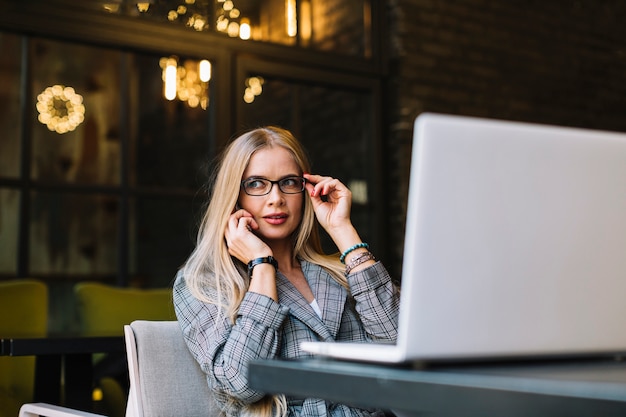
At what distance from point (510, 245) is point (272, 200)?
989 mm

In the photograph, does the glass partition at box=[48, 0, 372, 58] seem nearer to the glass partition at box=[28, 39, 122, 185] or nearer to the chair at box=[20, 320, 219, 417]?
the glass partition at box=[28, 39, 122, 185]

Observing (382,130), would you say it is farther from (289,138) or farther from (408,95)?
(289,138)

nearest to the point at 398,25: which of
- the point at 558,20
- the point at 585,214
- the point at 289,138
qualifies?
the point at 558,20

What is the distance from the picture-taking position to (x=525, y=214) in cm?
106

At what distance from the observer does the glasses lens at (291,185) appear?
79.6 inches

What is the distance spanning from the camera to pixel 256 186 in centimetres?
199

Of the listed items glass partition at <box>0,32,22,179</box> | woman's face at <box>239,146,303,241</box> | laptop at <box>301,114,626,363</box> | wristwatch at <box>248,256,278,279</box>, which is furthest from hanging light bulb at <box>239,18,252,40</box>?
laptop at <box>301,114,626,363</box>

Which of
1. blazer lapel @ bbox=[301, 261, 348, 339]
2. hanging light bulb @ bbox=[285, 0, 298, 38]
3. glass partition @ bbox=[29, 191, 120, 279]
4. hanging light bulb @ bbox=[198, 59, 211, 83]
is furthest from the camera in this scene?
glass partition @ bbox=[29, 191, 120, 279]

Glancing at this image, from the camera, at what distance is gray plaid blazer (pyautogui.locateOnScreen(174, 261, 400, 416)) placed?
5.48 feet

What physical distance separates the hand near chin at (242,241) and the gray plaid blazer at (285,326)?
4.8 inches

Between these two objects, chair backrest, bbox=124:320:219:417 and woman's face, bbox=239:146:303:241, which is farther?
woman's face, bbox=239:146:303:241

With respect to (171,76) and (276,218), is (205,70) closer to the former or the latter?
(171,76)

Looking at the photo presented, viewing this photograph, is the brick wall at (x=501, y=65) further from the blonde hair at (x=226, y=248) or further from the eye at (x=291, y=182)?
the eye at (x=291, y=182)

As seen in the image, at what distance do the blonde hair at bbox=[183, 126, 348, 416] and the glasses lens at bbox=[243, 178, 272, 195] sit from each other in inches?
0.9
